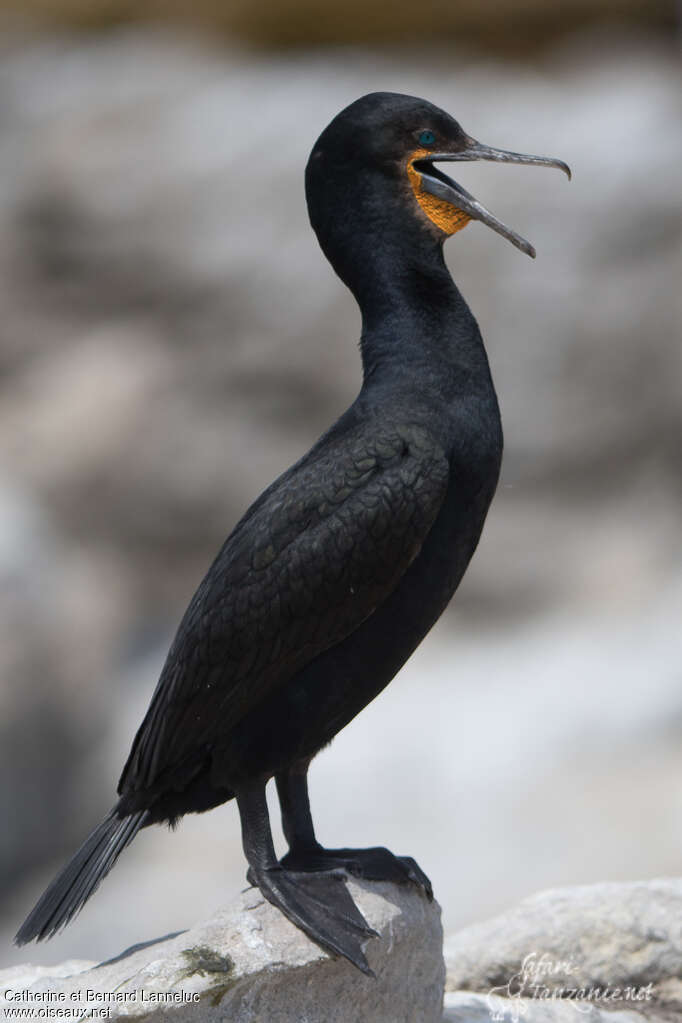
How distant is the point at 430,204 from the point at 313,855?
1.36 meters

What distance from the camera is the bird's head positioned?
2736mm

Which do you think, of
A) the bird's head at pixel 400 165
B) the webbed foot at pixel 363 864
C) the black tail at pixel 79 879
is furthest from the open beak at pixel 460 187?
the black tail at pixel 79 879

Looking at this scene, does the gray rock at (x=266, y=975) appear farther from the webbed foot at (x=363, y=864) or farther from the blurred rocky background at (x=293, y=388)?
the blurred rocky background at (x=293, y=388)

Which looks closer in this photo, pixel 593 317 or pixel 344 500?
pixel 344 500

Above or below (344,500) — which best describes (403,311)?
above

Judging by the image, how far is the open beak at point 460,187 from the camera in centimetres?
272

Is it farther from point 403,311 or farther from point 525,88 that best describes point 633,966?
point 525,88

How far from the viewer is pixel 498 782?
7.36 metres

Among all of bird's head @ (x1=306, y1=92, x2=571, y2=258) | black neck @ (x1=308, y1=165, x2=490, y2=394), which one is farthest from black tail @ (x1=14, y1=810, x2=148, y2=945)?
bird's head @ (x1=306, y1=92, x2=571, y2=258)

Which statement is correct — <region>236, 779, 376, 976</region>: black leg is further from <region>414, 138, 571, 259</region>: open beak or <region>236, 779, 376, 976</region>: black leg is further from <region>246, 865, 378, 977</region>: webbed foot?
<region>414, 138, 571, 259</region>: open beak

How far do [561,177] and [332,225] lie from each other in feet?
20.2

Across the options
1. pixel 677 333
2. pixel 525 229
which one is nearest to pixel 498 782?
pixel 677 333

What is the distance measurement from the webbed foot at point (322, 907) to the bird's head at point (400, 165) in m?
1.31

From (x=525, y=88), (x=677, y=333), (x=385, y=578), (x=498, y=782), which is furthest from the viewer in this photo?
(x=525, y=88)
